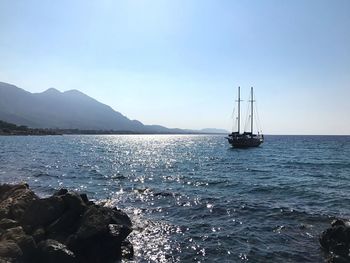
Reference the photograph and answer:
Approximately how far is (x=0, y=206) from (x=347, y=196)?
2813 centimetres

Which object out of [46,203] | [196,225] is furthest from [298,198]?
[46,203]

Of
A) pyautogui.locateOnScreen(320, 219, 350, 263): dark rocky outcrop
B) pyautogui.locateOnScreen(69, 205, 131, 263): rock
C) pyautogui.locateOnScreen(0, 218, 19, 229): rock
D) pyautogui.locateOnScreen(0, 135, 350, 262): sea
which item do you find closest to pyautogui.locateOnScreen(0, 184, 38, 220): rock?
pyautogui.locateOnScreen(0, 218, 19, 229): rock

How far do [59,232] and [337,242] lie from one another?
1394 cm

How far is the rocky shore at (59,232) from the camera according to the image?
15766 millimetres

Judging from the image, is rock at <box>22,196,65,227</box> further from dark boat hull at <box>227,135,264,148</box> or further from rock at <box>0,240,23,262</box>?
dark boat hull at <box>227,135,264,148</box>

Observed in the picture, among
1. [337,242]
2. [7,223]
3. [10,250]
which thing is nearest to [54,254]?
[10,250]

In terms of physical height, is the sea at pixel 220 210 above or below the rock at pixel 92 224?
below

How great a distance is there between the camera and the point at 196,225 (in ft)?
78.8

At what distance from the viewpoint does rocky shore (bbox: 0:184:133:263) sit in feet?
51.7

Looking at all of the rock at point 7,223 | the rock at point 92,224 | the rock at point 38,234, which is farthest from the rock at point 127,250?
the rock at point 7,223

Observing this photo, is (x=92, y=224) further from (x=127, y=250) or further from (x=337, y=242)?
(x=337, y=242)

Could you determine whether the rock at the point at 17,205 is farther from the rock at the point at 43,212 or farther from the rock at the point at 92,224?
the rock at the point at 92,224

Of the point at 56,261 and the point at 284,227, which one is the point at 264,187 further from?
the point at 56,261

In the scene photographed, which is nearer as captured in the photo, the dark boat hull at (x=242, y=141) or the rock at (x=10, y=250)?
the rock at (x=10, y=250)
